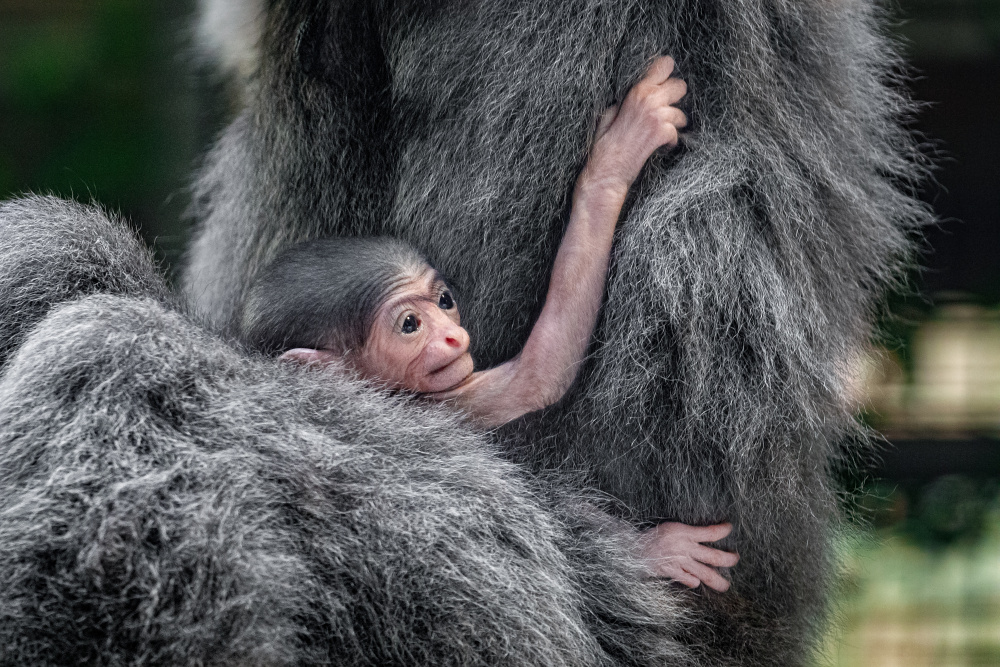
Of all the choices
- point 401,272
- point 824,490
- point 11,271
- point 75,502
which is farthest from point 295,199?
point 824,490

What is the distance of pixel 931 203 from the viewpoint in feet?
10.3

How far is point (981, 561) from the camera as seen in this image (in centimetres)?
315

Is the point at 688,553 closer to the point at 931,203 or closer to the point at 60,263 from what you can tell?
the point at 60,263

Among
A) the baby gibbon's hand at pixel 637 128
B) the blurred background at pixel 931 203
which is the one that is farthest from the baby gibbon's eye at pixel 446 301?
the blurred background at pixel 931 203

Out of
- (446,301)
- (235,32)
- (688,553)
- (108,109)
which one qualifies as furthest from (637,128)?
(108,109)

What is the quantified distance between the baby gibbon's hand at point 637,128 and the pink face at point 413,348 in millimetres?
319

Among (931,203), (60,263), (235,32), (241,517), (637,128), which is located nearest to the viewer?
(241,517)

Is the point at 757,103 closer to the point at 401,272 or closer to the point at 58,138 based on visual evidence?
the point at 401,272

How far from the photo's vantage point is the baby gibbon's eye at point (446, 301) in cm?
178

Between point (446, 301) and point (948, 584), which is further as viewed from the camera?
point (948, 584)

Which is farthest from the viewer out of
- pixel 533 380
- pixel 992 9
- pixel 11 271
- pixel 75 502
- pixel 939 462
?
pixel 939 462

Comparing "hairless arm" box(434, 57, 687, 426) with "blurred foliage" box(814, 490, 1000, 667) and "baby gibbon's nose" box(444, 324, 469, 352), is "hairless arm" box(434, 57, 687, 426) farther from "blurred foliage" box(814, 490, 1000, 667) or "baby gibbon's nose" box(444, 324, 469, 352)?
"blurred foliage" box(814, 490, 1000, 667)

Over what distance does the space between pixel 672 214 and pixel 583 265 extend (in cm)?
15

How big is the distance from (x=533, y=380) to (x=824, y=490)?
541mm
